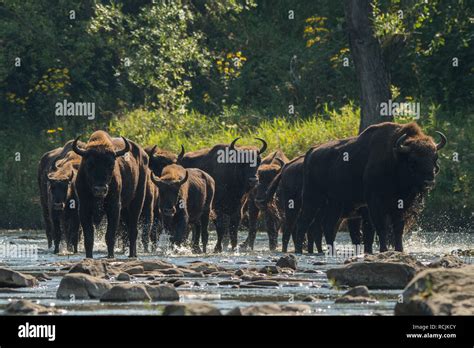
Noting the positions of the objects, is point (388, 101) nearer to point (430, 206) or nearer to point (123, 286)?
point (430, 206)

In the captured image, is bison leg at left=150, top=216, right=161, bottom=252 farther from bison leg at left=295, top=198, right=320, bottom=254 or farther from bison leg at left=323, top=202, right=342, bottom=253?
bison leg at left=323, top=202, right=342, bottom=253

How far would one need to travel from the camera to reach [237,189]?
32.1m

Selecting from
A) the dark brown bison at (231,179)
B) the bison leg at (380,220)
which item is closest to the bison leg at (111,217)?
the bison leg at (380,220)

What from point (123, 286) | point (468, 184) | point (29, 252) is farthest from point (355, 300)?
point (468, 184)

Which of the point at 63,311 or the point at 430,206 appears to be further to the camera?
the point at 430,206

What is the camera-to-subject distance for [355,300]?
1590 centimetres

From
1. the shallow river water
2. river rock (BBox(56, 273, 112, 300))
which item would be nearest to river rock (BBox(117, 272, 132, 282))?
the shallow river water

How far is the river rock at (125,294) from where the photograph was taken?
16.0 metres

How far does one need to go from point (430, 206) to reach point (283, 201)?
21.2 ft

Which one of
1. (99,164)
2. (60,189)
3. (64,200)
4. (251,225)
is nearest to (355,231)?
(251,225)

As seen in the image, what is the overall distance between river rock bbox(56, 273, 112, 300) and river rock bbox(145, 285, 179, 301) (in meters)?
0.57

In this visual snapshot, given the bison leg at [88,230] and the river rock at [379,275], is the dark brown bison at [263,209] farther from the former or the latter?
the river rock at [379,275]

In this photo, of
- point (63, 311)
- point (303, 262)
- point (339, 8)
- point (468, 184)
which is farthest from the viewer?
point (339, 8)

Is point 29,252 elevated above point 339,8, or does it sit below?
below
